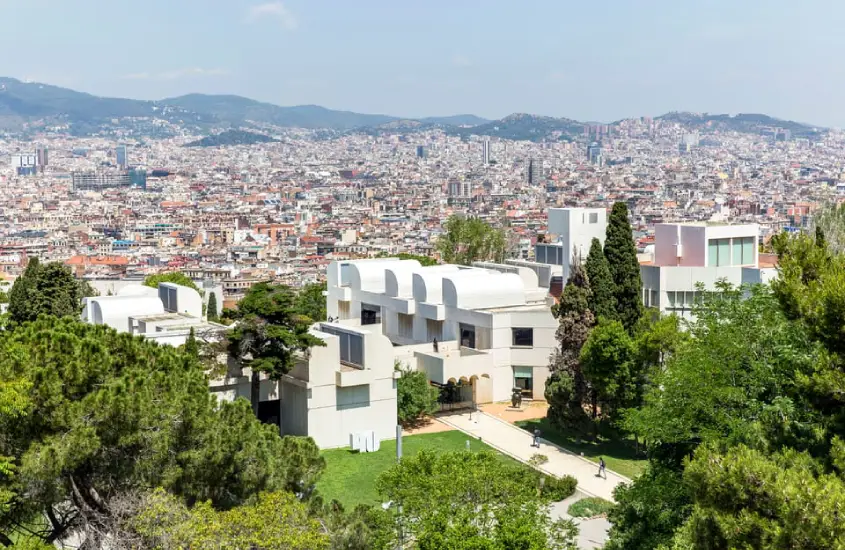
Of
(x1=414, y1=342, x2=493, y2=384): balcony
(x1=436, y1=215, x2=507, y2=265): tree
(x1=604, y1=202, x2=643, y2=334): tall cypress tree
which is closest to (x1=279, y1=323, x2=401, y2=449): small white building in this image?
(x1=414, y1=342, x2=493, y2=384): balcony

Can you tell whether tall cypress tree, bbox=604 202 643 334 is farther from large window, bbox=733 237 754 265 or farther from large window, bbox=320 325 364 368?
large window, bbox=320 325 364 368

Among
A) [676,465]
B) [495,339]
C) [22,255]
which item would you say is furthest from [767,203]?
[676,465]

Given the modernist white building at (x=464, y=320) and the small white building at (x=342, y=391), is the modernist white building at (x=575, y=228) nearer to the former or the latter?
the modernist white building at (x=464, y=320)

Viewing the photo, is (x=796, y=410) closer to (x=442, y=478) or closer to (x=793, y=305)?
(x=793, y=305)

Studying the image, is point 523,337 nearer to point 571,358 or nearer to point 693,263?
point 571,358

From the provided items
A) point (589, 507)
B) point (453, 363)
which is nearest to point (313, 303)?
point (453, 363)
